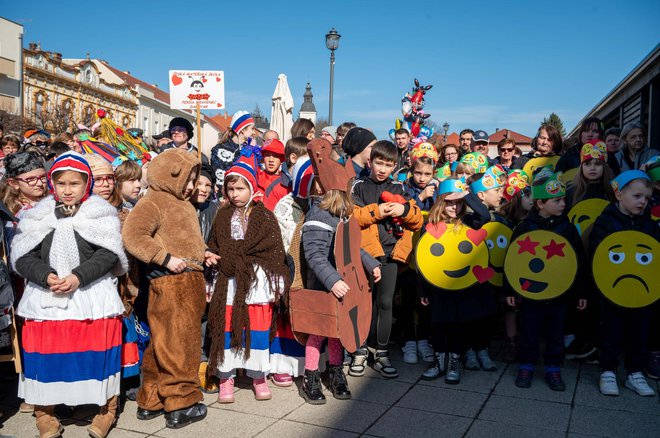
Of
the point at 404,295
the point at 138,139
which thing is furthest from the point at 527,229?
the point at 138,139

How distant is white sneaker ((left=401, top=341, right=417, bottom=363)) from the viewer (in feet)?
16.9

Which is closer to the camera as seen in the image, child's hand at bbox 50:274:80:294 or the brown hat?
child's hand at bbox 50:274:80:294

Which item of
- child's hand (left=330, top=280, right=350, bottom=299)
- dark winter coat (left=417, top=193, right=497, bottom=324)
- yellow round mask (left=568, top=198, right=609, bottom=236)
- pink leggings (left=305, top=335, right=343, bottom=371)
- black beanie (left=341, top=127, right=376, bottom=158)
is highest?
black beanie (left=341, top=127, right=376, bottom=158)

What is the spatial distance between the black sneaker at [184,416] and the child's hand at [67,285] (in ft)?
3.40

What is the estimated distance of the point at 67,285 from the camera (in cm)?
344

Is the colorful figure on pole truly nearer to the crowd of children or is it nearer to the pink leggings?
the crowd of children

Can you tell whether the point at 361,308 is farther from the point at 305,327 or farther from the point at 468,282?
the point at 468,282

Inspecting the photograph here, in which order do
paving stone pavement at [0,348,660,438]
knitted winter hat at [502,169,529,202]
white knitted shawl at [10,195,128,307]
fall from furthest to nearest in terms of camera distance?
knitted winter hat at [502,169,529,202] → paving stone pavement at [0,348,660,438] → white knitted shawl at [10,195,128,307]

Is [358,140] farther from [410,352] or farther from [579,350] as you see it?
[579,350]

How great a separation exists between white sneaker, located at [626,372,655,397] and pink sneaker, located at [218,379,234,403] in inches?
118

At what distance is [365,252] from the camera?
445cm

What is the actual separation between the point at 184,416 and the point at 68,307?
1021mm

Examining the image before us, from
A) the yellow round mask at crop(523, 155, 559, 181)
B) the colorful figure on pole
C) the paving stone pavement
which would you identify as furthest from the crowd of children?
the colorful figure on pole

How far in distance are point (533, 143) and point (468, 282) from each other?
3.42 metres
